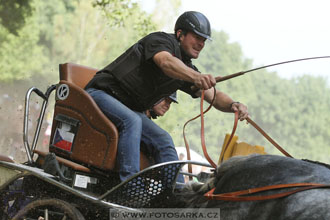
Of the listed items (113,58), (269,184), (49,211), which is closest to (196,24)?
(269,184)

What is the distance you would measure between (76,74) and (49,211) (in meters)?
1.39

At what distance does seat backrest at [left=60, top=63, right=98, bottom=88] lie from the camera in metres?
4.99

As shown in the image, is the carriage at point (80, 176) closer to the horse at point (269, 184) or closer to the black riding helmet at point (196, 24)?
the horse at point (269, 184)

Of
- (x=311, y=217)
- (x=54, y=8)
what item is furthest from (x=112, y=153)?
(x=54, y=8)

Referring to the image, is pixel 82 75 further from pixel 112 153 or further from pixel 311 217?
pixel 311 217

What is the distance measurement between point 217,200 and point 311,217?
2.49 ft

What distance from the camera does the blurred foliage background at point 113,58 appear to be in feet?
68.4

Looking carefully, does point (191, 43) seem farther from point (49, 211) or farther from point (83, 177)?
point (49, 211)

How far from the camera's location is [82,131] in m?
4.44

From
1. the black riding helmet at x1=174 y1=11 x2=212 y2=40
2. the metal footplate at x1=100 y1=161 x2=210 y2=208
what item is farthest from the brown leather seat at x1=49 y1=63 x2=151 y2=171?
the black riding helmet at x1=174 y1=11 x2=212 y2=40

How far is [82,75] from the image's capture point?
16.9 feet

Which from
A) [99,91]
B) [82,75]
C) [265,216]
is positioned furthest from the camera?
[82,75]

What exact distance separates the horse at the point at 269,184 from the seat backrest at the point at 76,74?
183 centimetres

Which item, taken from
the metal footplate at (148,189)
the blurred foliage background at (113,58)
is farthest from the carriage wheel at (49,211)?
the blurred foliage background at (113,58)
